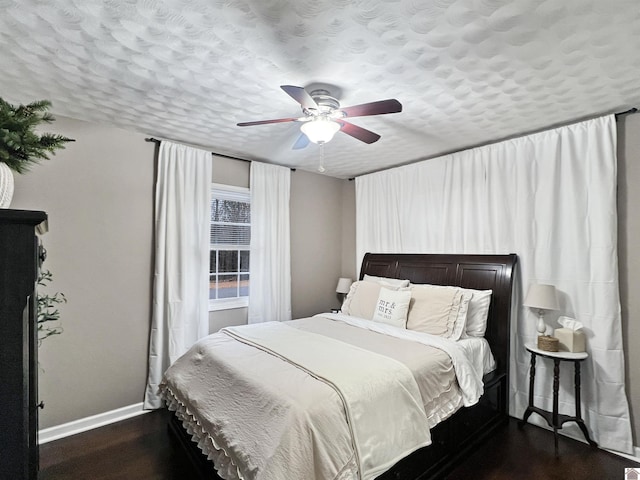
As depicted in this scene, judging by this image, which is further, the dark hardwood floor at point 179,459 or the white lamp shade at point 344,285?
the white lamp shade at point 344,285

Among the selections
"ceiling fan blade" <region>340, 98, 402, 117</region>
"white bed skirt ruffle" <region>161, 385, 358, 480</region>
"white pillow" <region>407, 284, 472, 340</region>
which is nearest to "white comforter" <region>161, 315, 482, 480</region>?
"white bed skirt ruffle" <region>161, 385, 358, 480</region>

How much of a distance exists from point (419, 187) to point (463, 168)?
552 mm

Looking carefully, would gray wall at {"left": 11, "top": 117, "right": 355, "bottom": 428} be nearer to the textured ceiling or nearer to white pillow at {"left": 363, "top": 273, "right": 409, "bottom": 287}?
the textured ceiling

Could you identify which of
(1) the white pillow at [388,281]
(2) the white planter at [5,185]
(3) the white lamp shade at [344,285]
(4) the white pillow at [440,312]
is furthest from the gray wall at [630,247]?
(2) the white planter at [5,185]

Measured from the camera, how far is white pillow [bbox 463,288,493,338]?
288 centimetres

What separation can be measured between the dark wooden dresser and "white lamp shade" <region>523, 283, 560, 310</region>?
3111 mm

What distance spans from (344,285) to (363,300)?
0.93 metres

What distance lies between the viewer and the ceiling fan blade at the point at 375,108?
184 cm

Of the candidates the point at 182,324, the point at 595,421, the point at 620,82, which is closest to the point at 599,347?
the point at 595,421

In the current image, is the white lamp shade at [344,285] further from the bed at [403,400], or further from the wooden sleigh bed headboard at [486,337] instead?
the bed at [403,400]

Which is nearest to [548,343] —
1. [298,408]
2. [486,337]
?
[486,337]

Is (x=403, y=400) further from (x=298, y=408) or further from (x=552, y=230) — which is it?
(x=552, y=230)

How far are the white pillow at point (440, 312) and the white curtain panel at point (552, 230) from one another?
1.90ft

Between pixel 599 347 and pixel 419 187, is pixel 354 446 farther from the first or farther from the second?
pixel 419 187
